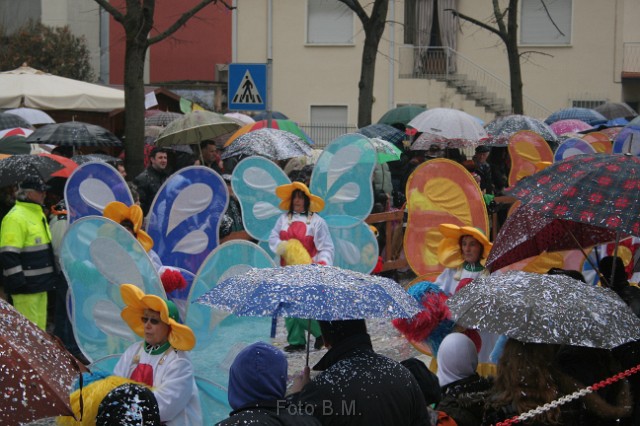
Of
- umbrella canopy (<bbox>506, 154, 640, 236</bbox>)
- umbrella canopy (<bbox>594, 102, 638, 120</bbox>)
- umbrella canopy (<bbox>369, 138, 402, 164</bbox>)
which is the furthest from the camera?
umbrella canopy (<bbox>594, 102, 638, 120</bbox>)

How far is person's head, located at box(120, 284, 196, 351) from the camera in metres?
5.52

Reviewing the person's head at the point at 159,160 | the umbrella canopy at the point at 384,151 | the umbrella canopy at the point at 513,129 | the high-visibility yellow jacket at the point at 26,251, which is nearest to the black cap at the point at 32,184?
the high-visibility yellow jacket at the point at 26,251

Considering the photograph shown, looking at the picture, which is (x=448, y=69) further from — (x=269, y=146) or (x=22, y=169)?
(x=22, y=169)

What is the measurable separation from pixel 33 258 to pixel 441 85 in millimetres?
22559

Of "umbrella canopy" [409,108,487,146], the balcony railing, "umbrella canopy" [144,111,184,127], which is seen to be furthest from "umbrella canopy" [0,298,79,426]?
the balcony railing

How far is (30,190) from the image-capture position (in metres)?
8.50

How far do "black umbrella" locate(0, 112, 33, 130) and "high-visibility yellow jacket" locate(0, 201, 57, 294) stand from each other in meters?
7.51

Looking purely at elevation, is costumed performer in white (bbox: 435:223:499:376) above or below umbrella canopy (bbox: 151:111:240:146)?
below

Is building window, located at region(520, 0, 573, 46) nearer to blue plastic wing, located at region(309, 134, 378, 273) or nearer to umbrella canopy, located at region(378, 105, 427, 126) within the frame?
umbrella canopy, located at region(378, 105, 427, 126)

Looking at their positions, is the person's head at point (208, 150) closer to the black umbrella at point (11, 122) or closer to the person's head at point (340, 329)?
the black umbrella at point (11, 122)

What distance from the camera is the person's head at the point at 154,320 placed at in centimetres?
552

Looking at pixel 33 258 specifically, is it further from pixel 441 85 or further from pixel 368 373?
pixel 441 85

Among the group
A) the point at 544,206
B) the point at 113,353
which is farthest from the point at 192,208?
the point at 544,206

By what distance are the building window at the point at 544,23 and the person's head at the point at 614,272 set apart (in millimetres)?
24930
